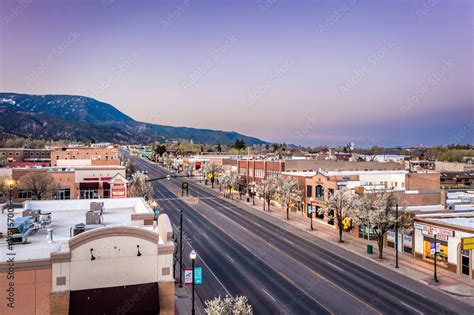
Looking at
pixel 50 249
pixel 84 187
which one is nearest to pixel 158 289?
pixel 50 249

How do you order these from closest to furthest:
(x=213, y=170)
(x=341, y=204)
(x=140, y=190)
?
(x=341, y=204), (x=140, y=190), (x=213, y=170)

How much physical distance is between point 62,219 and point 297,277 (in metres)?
18.4

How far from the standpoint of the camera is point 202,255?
3806 cm

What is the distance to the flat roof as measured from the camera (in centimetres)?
1691

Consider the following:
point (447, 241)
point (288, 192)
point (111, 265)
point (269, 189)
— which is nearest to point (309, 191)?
point (288, 192)

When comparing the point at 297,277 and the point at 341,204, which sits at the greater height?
the point at 341,204

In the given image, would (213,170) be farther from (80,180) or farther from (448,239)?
(448,239)

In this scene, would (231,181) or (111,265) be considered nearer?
(111,265)

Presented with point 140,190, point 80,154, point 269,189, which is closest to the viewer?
point 140,190

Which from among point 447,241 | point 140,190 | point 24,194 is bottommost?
point 447,241

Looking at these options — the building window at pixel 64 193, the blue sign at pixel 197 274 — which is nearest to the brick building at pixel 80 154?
the building window at pixel 64 193

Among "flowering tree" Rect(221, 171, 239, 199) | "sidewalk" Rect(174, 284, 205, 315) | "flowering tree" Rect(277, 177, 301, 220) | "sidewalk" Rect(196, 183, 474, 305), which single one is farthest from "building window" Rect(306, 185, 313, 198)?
"sidewalk" Rect(174, 284, 205, 315)

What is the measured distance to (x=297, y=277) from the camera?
1232 inches

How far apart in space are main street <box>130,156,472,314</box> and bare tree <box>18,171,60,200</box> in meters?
21.8
